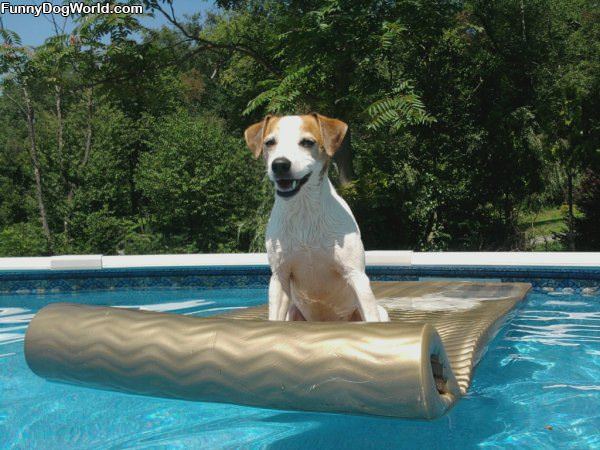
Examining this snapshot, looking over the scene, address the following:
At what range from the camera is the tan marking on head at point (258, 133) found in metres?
3.13

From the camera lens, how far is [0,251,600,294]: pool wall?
7980 mm

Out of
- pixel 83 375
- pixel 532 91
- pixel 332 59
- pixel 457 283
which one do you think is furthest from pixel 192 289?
pixel 532 91

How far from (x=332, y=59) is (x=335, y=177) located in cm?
235

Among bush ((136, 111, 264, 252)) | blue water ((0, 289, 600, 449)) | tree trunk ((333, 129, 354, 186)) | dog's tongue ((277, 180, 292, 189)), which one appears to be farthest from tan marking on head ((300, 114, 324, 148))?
bush ((136, 111, 264, 252))

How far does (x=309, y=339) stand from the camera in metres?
2.34

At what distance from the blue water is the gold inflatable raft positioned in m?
0.61

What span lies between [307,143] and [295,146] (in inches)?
2.8

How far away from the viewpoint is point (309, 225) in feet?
10.3

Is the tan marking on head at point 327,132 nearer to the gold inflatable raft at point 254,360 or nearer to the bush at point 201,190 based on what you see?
the gold inflatable raft at point 254,360

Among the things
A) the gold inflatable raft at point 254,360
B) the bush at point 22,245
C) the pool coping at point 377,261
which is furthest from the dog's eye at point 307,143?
the bush at point 22,245

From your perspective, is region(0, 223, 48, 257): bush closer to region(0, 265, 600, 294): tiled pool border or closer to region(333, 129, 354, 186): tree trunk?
region(0, 265, 600, 294): tiled pool border

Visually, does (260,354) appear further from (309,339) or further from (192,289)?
(192,289)

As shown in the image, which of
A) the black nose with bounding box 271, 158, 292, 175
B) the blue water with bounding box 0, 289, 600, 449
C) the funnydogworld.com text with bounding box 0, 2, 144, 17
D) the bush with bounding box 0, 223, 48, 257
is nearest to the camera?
the black nose with bounding box 271, 158, 292, 175

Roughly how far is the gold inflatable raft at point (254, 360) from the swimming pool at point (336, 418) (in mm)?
625
